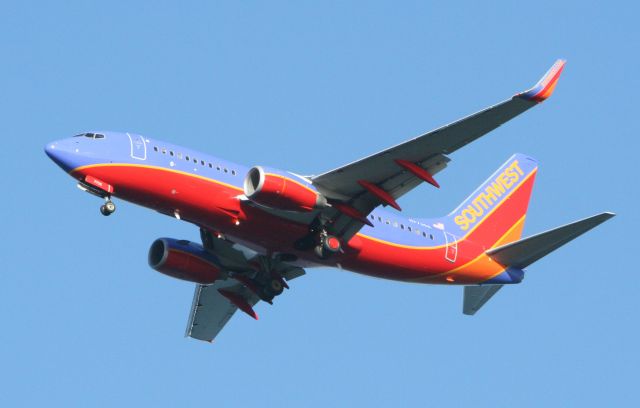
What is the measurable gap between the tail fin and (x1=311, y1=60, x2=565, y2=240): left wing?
6.55 meters

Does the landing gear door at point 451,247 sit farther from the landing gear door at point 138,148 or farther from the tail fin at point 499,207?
the landing gear door at point 138,148

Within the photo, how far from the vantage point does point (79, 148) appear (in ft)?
161

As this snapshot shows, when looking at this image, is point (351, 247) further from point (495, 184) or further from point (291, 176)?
point (495, 184)

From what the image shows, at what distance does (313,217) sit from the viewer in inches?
2035

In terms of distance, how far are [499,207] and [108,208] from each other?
18358 mm

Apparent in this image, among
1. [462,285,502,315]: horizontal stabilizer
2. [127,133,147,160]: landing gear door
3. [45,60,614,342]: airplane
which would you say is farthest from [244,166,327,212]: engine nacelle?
[462,285,502,315]: horizontal stabilizer

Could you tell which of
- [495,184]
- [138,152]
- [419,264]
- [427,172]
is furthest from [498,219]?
[138,152]

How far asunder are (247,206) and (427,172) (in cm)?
668

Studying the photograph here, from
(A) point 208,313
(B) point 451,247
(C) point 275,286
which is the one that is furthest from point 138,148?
(B) point 451,247

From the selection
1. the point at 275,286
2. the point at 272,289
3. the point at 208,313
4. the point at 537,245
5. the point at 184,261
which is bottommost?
the point at 208,313

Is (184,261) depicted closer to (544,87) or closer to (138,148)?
(138,148)

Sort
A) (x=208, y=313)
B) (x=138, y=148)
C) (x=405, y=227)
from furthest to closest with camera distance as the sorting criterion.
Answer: (x=208, y=313), (x=405, y=227), (x=138, y=148)

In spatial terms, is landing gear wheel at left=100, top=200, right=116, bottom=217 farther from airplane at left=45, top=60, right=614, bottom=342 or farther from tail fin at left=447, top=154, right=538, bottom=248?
tail fin at left=447, top=154, right=538, bottom=248

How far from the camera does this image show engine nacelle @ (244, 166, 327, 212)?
49.2 meters
